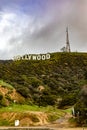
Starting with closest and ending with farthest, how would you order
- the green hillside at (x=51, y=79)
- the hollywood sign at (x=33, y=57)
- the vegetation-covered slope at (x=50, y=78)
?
the green hillside at (x=51, y=79) < the vegetation-covered slope at (x=50, y=78) < the hollywood sign at (x=33, y=57)

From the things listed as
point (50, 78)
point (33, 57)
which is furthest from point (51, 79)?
point (33, 57)

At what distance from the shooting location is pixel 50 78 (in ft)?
366

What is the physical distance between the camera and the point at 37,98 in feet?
292

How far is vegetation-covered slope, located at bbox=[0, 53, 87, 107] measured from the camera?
289 ft

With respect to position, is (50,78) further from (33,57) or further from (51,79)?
(33,57)

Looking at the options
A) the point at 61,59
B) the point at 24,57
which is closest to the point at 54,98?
the point at 61,59

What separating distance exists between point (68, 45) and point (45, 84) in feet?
165

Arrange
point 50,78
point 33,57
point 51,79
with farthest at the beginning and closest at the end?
point 33,57 → point 50,78 → point 51,79

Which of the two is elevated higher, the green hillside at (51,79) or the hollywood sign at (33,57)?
the hollywood sign at (33,57)

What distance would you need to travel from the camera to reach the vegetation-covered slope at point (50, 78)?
88000 mm

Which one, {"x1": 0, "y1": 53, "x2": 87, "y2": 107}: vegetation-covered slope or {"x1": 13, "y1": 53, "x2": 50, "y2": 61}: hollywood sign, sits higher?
{"x1": 13, "y1": 53, "x2": 50, "y2": 61}: hollywood sign

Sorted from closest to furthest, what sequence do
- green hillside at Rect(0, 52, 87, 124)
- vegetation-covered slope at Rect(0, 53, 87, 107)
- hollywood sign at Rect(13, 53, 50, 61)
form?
green hillside at Rect(0, 52, 87, 124) < vegetation-covered slope at Rect(0, 53, 87, 107) < hollywood sign at Rect(13, 53, 50, 61)

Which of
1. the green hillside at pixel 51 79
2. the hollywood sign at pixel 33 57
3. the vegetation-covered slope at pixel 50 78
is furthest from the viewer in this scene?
the hollywood sign at pixel 33 57

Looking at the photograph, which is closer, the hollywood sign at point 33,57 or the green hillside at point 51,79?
the green hillside at point 51,79
